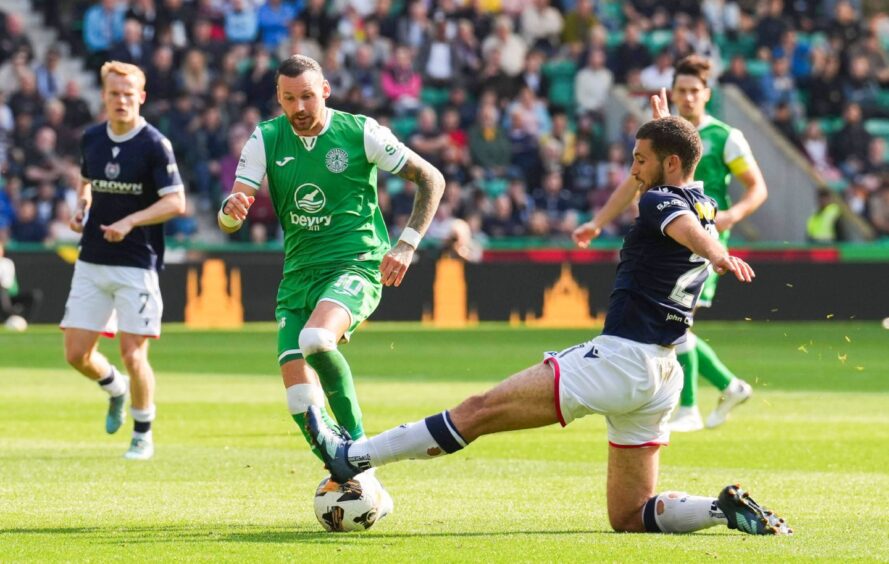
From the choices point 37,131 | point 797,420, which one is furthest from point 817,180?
point 797,420

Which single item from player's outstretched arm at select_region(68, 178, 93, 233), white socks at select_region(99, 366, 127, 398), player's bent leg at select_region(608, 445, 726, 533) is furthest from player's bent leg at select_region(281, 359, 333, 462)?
white socks at select_region(99, 366, 127, 398)

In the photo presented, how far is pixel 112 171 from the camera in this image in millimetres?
11484

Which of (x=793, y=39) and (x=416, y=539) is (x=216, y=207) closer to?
(x=793, y=39)

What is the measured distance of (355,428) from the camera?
8.47 meters

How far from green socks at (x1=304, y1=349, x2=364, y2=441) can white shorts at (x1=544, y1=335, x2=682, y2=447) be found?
1.16 m

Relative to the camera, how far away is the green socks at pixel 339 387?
835cm

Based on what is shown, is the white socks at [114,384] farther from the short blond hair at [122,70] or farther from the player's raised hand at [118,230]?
the short blond hair at [122,70]

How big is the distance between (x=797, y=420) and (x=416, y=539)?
6.78 meters

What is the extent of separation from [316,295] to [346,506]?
132cm

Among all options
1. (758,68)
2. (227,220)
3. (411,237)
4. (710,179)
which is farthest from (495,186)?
(227,220)

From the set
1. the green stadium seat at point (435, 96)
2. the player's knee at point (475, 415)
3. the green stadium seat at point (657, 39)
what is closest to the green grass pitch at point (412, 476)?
the player's knee at point (475, 415)

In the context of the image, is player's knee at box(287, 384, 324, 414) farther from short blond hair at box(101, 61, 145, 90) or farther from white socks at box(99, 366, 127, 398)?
white socks at box(99, 366, 127, 398)

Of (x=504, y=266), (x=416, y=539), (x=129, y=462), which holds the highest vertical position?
(x=416, y=539)

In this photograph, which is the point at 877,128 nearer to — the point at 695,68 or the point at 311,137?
the point at 695,68
